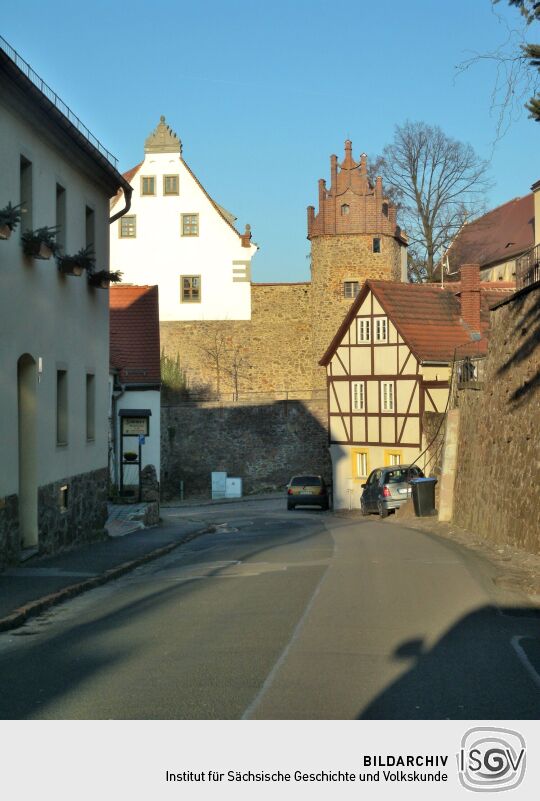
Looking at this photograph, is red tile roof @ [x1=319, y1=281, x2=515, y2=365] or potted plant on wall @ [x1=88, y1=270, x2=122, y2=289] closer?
potted plant on wall @ [x1=88, y1=270, x2=122, y2=289]

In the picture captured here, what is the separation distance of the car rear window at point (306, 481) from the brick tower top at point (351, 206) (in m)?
17.6

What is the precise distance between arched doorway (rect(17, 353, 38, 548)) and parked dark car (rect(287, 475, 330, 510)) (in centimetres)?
2653

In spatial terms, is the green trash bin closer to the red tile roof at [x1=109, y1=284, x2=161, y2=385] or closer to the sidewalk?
the sidewalk

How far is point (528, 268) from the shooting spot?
21.0 meters

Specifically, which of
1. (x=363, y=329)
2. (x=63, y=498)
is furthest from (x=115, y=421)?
(x=363, y=329)

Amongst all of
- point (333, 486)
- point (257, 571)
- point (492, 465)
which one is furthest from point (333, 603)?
point (333, 486)

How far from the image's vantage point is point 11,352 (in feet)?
49.0

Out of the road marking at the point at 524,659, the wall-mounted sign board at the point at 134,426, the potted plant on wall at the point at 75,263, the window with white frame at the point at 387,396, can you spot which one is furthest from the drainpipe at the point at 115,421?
the road marking at the point at 524,659

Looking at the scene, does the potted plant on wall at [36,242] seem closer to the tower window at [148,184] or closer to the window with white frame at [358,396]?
the window with white frame at [358,396]

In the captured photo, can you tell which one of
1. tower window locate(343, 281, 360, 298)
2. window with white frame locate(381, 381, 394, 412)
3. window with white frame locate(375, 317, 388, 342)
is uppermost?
tower window locate(343, 281, 360, 298)

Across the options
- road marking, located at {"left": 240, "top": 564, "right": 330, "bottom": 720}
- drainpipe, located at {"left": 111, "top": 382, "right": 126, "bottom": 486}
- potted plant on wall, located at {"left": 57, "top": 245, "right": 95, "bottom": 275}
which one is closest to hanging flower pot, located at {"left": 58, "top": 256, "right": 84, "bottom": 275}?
potted plant on wall, located at {"left": 57, "top": 245, "right": 95, "bottom": 275}

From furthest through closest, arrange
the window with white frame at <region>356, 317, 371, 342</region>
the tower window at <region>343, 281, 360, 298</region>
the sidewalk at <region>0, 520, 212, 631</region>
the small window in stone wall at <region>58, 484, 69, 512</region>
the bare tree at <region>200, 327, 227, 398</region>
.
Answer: the bare tree at <region>200, 327, 227, 398</region>, the tower window at <region>343, 281, 360, 298</region>, the window with white frame at <region>356, 317, 371, 342</region>, the small window in stone wall at <region>58, 484, 69, 512</region>, the sidewalk at <region>0, 520, 212, 631</region>

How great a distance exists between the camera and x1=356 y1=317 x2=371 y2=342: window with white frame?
42188 mm

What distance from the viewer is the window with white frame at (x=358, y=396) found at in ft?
139
